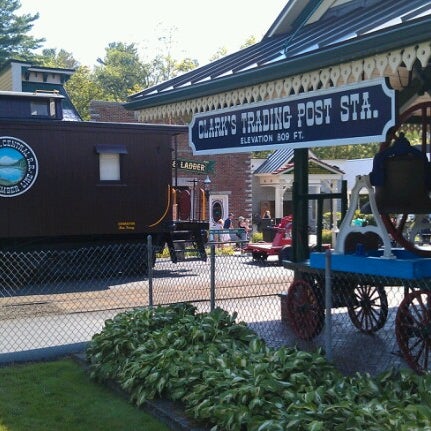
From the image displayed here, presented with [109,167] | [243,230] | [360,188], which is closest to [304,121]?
[360,188]

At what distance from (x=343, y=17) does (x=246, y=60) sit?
1.22 m

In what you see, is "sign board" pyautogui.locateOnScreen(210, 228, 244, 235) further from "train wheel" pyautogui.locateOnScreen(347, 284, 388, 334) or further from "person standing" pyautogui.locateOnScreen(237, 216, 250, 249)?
"train wheel" pyautogui.locateOnScreen(347, 284, 388, 334)

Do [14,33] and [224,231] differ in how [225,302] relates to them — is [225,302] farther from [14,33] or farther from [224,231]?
[14,33]

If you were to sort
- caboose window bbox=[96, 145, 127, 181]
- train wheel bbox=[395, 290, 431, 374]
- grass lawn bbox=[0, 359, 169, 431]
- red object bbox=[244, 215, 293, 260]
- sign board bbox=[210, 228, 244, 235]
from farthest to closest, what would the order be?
sign board bbox=[210, 228, 244, 235], red object bbox=[244, 215, 293, 260], caboose window bbox=[96, 145, 127, 181], train wheel bbox=[395, 290, 431, 374], grass lawn bbox=[0, 359, 169, 431]

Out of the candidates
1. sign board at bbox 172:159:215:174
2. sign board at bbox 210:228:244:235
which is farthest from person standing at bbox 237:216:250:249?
sign board at bbox 172:159:215:174

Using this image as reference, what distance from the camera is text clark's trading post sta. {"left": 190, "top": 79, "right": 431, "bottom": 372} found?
6.64 meters

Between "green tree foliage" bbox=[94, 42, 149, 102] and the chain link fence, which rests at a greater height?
"green tree foliage" bbox=[94, 42, 149, 102]

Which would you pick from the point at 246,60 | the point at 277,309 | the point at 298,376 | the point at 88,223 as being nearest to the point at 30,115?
the point at 88,223

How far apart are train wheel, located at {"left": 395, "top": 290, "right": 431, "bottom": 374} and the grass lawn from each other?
270 cm

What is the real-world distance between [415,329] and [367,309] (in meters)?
2.28

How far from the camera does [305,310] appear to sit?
9039 mm

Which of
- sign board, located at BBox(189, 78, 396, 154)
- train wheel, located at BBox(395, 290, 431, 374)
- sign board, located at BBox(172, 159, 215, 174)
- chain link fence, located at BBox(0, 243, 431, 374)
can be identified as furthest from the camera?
sign board, located at BBox(172, 159, 215, 174)

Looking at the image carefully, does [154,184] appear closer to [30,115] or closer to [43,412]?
[30,115]

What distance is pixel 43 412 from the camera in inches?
252
